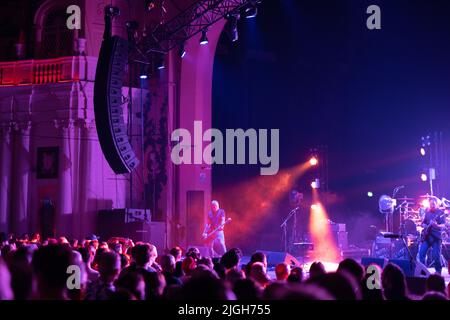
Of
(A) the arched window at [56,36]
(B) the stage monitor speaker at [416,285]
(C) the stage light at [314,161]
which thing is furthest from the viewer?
(A) the arched window at [56,36]

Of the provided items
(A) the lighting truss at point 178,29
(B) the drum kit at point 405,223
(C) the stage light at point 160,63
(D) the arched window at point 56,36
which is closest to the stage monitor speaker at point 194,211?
(C) the stage light at point 160,63

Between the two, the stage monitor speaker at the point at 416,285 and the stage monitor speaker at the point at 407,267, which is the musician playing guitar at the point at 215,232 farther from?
the stage monitor speaker at the point at 416,285

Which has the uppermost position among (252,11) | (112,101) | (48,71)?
(252,11)

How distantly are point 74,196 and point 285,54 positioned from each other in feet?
29.2

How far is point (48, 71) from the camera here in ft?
65.6

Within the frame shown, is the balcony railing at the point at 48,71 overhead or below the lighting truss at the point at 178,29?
below

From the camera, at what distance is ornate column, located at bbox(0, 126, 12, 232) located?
1956cm

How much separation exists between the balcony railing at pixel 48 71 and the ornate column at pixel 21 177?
5.33ft

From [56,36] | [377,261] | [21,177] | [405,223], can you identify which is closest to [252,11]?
[405,223]

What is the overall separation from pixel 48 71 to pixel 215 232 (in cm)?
907

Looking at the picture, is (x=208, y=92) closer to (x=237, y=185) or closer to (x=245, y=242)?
(x=237, y=185)

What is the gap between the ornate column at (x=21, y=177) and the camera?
19594 mm

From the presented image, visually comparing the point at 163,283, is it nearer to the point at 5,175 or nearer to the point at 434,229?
the point at 434,229

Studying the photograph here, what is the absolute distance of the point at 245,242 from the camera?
66.5 ft
